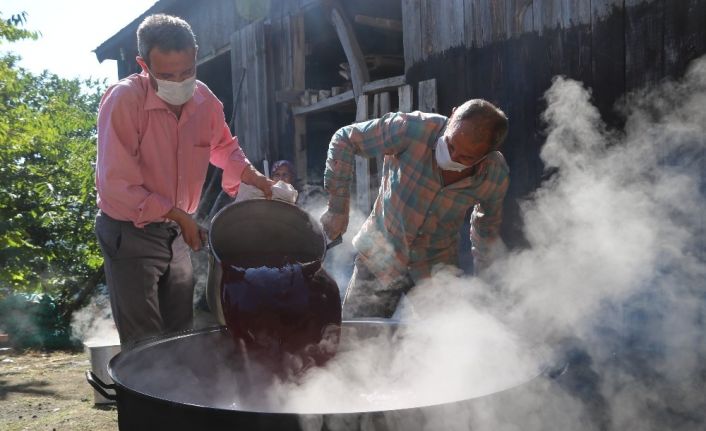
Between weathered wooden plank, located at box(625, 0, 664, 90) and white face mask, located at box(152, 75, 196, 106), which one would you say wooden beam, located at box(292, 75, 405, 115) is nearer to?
weathered wooden plank, located at box(625, 0, 664, 90)

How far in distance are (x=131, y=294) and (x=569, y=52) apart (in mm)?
3190

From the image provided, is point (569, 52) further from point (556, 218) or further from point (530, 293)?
point (530, 293)

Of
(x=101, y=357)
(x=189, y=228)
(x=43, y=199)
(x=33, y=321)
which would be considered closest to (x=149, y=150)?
(x=189, y=228)

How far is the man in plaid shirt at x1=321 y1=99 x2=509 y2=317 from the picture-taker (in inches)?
129

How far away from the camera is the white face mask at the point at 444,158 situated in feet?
10.1

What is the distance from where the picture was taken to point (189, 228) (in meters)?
2.59

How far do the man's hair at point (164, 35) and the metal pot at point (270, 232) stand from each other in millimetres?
703

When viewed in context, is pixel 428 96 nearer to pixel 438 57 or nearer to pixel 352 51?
pixel 438 57

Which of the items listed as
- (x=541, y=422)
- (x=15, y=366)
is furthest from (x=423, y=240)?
(x=15, y=366)

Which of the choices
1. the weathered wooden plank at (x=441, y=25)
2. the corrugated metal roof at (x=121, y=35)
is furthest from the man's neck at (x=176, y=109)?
the corrugated metal roof at (x=121, y=35)

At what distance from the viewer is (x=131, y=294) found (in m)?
2.83

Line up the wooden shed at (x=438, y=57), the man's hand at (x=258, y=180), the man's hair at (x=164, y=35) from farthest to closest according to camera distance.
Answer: the wooden shed at (x=438, y=57) < the man's hand at (x=258, y=180) < the man's hair at (x=164, y=35)

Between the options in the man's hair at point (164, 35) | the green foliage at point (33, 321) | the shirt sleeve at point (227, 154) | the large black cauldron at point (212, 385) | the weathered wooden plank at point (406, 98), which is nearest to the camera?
the large black cauldron at point (212, 385)

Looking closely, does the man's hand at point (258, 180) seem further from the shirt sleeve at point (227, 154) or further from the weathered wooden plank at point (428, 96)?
the weathered wooden plank at point (428, 96)
